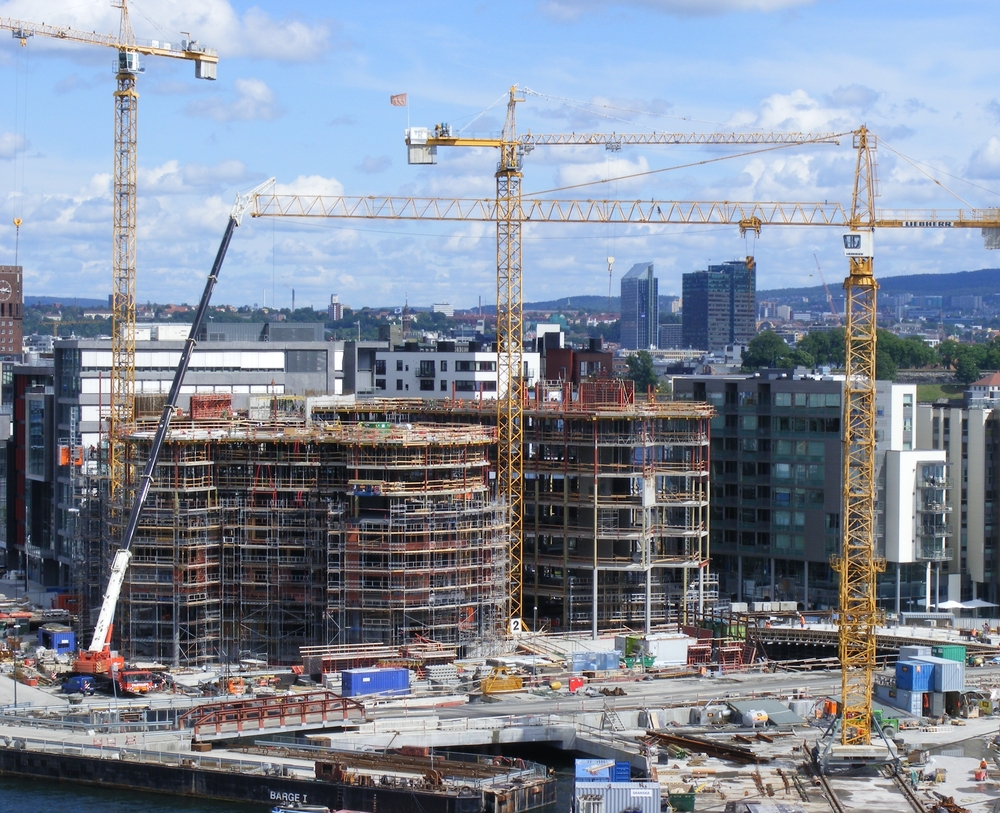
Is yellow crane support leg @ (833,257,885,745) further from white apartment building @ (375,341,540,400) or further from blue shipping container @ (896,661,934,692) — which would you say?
white apartment building @ (375,341,540,400)

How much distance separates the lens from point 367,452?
3524 inches

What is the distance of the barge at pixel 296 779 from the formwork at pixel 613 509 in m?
29.2

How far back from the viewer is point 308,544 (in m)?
91.6

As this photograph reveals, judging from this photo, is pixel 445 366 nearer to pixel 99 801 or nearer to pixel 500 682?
pixel 500 682

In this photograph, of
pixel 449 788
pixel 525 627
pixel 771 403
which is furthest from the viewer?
pixel 771 403

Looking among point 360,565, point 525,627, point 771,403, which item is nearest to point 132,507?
point 360,565

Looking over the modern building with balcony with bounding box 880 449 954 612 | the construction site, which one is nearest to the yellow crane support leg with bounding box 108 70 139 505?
the construction site

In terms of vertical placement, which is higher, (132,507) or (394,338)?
(394,338)

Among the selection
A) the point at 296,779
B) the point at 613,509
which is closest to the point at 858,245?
the point at 613,509

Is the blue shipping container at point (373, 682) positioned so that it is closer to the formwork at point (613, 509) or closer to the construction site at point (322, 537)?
the construction site at point (322, 537)

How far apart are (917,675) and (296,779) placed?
97.4ft

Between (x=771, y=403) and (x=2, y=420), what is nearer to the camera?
(x=771, y=403)

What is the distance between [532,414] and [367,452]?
53.9 ft

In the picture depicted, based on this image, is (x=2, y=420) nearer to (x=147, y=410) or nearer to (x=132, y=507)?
(x=147, y=410)
